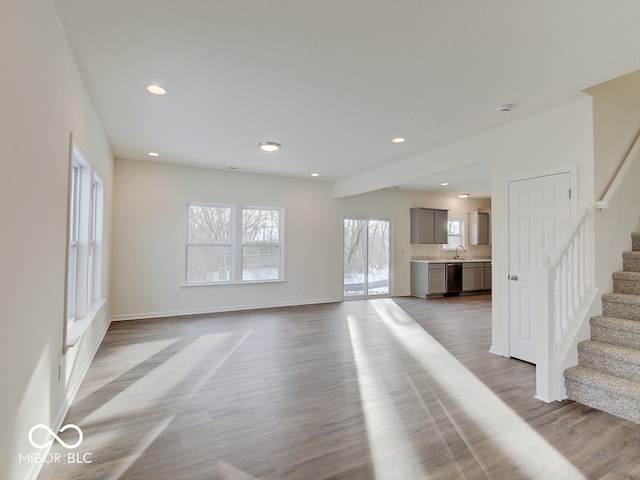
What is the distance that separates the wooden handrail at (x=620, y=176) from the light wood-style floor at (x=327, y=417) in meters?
1.76

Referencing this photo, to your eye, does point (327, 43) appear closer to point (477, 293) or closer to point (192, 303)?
point (192, 303)

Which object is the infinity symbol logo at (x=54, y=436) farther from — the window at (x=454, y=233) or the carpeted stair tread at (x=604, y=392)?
the window at (x=454, y=233)

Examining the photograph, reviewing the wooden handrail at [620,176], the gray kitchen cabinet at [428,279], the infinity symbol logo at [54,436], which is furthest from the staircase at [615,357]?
the gray kitchen cabinet at [428,279]

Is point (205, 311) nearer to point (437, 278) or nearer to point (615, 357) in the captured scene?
point (437, 278)

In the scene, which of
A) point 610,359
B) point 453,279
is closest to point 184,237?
point 610,359

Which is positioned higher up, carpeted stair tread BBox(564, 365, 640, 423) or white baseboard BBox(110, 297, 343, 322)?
carpeted stair tread BBox(564, 365, 640, 423)

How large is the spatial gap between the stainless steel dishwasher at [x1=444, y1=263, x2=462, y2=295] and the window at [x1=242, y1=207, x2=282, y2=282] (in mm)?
4290

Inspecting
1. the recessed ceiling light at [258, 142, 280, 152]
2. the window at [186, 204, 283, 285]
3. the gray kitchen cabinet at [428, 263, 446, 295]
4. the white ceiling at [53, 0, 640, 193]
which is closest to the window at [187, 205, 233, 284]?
the window at [186, 204, 283, 285]

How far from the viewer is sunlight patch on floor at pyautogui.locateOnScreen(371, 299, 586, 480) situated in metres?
1.95

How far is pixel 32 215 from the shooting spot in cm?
174

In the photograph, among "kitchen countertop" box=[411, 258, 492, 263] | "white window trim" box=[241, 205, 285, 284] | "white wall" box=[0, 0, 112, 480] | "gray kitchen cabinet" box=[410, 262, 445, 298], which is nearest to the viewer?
"white wall" box=[0, 0, 112, 480]

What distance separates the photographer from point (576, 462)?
1.97m

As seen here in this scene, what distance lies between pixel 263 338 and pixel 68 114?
3.30 m

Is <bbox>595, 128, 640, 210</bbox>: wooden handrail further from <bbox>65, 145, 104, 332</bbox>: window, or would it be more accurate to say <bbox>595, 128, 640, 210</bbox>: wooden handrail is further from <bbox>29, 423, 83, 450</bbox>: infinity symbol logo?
<bbox>65, 145, 104, 332</bbox>: window
